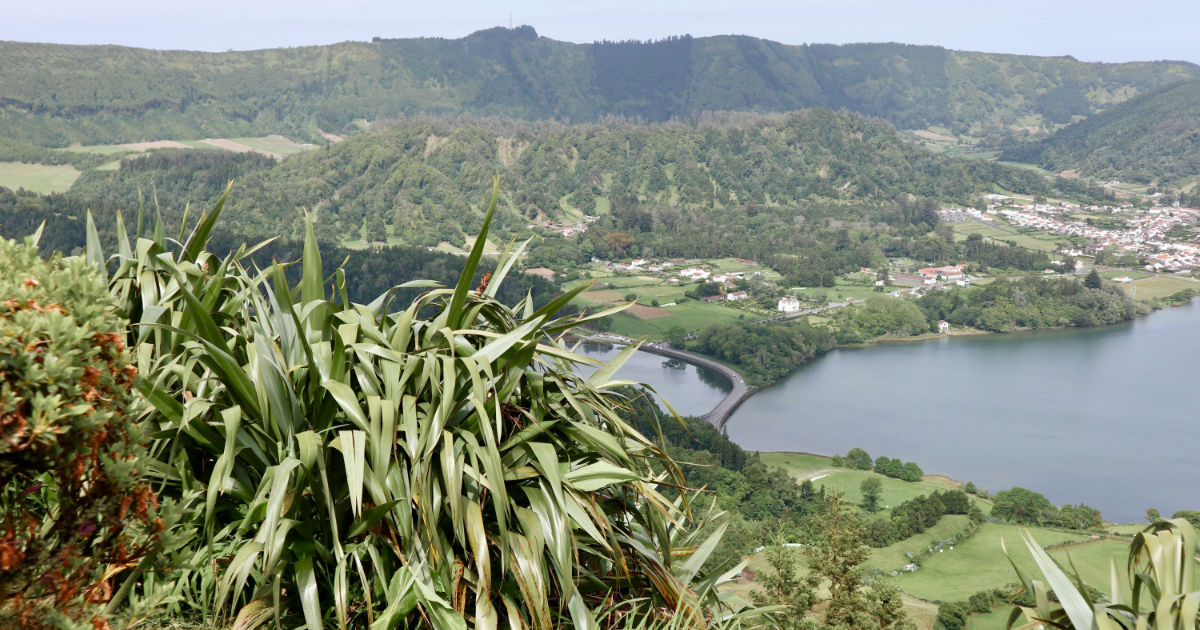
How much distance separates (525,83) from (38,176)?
9886cm

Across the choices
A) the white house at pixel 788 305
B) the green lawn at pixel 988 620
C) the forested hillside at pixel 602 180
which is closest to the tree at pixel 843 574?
the green lawn at pixel 988 620

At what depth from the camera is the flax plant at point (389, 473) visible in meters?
1.80

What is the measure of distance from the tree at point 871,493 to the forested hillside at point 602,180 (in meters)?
A: 43.2

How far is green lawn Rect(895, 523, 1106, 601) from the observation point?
19.8 meters

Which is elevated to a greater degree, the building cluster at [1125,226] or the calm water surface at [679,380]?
the building cluster at [1125,226]

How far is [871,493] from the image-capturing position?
25.9 meters

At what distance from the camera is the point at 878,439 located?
32.4m

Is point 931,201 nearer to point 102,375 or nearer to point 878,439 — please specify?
point 878,439

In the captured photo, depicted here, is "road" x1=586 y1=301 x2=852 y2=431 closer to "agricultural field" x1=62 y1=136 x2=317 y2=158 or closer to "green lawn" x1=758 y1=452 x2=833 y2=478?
"green lawn" x1=758 y1=452 x2=833 y2=478

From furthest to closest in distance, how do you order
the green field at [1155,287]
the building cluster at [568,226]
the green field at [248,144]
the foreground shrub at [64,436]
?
the green field at [248,144] < the building cluster at [568,226] < the green field at [1155,287] < the foreground shrub at [64,436]

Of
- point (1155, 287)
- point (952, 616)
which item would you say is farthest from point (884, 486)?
point (1155, 287)

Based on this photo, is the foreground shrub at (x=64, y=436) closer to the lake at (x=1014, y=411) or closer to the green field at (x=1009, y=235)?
the lake at (x=1014, y=411)

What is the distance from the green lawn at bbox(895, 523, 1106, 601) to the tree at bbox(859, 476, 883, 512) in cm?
301

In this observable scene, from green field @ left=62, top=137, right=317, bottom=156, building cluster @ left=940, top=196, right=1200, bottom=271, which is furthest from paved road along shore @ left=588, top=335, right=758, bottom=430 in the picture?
green field @ left=62, top=137, right=317, bottom=156
